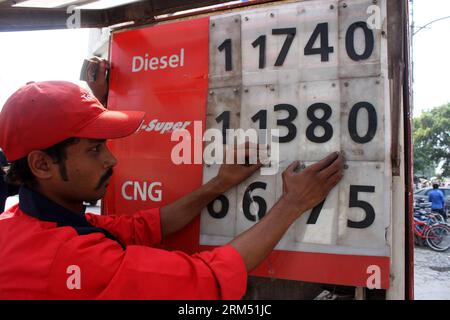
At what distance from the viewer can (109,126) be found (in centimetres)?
139

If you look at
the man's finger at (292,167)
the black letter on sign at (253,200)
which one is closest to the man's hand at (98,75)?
the black letter on sign at (253,200)

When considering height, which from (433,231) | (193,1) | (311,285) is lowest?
(433,231)

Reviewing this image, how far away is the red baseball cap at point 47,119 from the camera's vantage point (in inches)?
50.3

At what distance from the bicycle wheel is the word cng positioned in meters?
7.73

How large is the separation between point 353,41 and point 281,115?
39 centimetres

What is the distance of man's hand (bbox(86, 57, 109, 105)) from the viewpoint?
1980 mm

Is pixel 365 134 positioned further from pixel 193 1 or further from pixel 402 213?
pixel 193 1

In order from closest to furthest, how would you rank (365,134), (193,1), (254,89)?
1. (365,134)
2. (254,89)
3. (193,1)

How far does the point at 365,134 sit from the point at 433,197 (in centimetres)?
1000

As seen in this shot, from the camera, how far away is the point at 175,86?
5.85 ft

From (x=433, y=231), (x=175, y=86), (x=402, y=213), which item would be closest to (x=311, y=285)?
(x=402, y=213)

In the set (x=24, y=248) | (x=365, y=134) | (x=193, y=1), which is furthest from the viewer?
(x=193, y=1)

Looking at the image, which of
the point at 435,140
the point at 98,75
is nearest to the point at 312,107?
the point at 98,75

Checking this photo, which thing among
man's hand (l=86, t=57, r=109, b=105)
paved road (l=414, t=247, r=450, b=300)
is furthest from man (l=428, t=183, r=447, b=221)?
man's hand (l=86, t=57, r=109, b=105)
